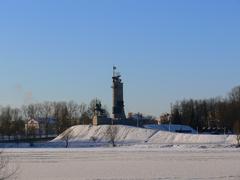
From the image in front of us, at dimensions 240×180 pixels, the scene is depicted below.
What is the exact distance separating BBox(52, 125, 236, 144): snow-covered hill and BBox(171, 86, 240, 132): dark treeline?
28.6 meters

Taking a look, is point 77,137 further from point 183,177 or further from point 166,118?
point 183,177

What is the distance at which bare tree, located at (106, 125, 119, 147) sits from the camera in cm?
10462

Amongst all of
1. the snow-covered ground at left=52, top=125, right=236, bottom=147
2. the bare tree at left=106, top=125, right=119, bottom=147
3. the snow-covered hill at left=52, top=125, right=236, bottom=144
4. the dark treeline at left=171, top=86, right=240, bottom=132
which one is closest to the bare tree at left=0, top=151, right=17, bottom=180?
the snow-covered ground at left=52, top=125, right=236, bottom=147

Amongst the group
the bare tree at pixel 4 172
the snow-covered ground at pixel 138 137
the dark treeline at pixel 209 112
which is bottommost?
the bare tree at pixel 4 172

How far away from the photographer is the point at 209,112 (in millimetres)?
153000

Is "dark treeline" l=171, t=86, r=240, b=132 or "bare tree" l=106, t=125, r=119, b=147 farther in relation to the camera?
"dark treeline" l=171, t=86, r=240, b=132

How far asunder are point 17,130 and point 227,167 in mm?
103236

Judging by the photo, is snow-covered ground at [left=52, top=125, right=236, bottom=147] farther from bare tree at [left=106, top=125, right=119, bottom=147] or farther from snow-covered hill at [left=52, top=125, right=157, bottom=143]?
bare tree at [left=106, top=125, right=119, bottom=147]

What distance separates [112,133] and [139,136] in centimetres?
589

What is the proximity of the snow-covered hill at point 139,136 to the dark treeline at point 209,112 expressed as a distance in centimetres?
2857

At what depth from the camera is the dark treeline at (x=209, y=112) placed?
136 metres

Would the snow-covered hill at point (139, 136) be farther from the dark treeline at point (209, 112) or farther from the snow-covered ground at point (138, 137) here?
the dark treeline at point (209, 112)

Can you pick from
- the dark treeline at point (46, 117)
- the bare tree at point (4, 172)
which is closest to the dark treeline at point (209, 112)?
the dark treeline at point (46, 117)

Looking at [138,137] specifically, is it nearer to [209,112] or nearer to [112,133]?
[112,133]
